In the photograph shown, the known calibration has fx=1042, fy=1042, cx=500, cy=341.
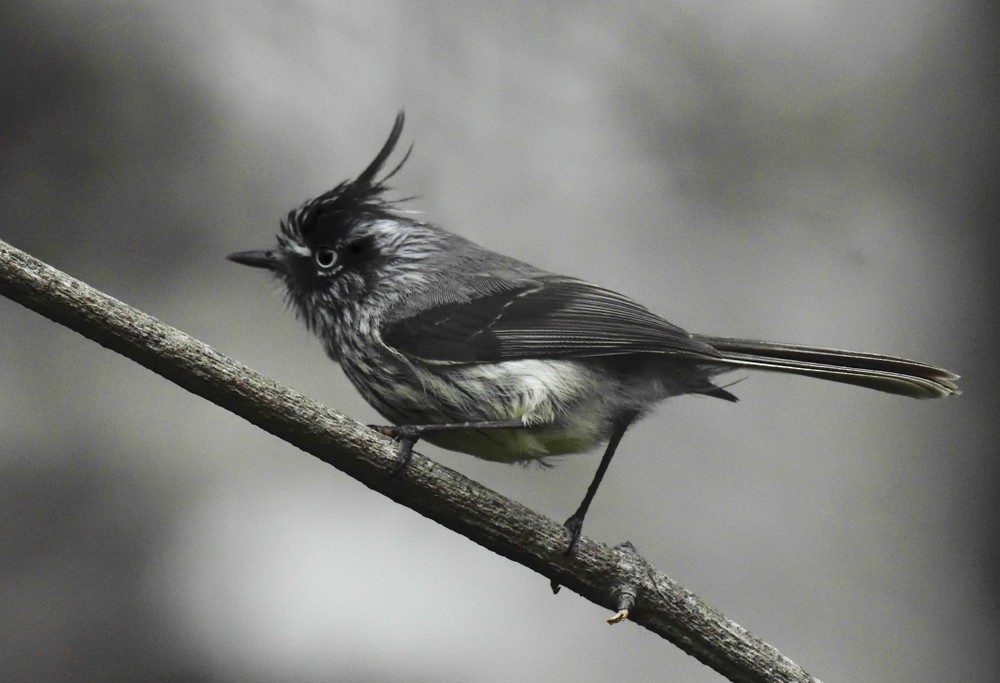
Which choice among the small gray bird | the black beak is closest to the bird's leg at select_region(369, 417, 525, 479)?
the small gray bird

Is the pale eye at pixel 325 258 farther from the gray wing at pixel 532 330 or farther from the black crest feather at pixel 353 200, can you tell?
the gray wing at pixel 532 330

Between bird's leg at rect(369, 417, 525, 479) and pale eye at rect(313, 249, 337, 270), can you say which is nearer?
bird's leg at rect(369, 417, 525, 479)

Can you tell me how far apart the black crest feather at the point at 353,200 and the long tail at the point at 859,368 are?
1.20 m

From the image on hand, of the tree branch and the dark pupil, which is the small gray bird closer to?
the dark pupil

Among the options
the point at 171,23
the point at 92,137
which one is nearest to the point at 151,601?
the point at 92,137

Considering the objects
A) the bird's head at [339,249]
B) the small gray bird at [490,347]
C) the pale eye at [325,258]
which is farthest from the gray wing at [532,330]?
the pale eye at [325,258]

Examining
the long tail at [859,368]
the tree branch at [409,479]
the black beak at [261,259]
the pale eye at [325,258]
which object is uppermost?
the long tail at [859,368]

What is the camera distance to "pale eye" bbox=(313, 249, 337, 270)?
3.29 meters

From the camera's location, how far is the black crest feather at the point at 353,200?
129 inches

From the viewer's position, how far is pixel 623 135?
193 inches

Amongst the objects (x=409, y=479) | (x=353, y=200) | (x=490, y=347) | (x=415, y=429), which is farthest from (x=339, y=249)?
(x=409, y=479)

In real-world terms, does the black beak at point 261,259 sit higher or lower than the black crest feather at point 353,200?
lower

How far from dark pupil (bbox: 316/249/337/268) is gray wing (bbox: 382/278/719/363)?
413 millimetres

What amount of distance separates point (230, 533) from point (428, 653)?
91 cm
